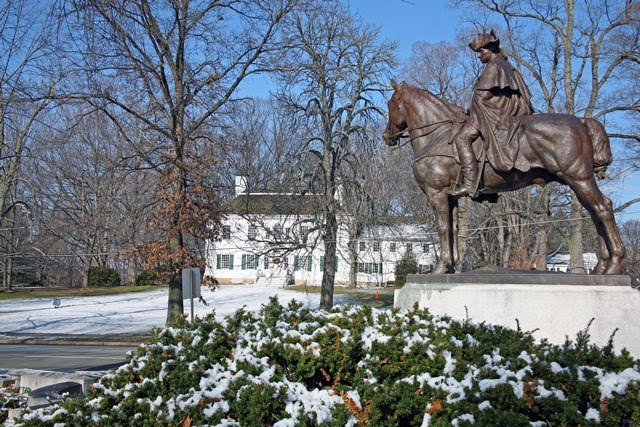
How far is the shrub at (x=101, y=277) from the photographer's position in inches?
1975

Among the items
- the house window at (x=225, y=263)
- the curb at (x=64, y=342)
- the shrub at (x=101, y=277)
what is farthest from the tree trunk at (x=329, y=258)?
the house window at (x=225, y=263)

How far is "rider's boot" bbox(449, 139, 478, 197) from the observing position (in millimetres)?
8578

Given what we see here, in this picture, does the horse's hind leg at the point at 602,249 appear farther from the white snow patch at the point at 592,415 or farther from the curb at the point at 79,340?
the curb at the point at 79,340

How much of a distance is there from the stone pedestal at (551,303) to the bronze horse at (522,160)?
2.09ft

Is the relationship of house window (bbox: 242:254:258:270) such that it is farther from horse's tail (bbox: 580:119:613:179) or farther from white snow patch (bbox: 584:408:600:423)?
white snow patch (bbox: 584:408:600:423)

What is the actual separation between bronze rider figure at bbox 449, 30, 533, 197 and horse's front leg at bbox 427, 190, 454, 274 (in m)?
0.34

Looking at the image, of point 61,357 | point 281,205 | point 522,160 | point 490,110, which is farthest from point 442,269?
point 281,205

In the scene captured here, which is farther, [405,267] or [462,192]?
[405,267]

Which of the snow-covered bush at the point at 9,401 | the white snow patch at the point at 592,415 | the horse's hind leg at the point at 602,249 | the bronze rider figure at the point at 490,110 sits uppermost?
the bronze rider figure at the point at 490,110

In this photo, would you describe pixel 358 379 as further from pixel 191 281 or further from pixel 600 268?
pixel 191 281

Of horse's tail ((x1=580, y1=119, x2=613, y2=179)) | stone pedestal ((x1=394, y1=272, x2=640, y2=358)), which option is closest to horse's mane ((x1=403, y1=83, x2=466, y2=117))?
horse's tail ((x1=580, y1=119, x2=613, y2=179))

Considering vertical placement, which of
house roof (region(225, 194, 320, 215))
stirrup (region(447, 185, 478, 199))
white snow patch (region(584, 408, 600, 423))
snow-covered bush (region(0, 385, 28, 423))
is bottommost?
snow-covered bush (region(0, 385, 28, 423))

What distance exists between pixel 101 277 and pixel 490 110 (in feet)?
153

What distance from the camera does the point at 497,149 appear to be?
846 centimetres
